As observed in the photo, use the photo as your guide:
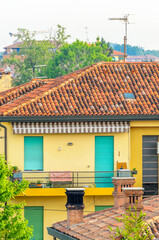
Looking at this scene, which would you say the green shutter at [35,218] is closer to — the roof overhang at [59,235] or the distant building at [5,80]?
the roof overhang at [59,235]

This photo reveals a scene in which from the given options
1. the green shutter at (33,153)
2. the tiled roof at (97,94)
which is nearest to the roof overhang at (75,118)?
the tiled roof at (97,94)

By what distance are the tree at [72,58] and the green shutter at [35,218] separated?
8185 cm

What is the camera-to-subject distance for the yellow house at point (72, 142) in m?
42.0

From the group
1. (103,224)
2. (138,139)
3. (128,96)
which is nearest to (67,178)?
(138,139)

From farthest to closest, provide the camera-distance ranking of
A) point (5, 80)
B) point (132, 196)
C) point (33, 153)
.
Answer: point (5, 80)
point (33, 153)
point (132, 196)

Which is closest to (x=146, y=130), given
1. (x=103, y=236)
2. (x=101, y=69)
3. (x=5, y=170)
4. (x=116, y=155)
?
(x=116, y=155)

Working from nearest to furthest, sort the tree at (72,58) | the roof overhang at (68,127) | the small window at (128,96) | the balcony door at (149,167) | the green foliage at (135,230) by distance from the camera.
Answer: the green foliage at (135,230), the roof overhang at (68,127), the balcony door at (149,167), the small window at (128,96), the tree at (72,58)

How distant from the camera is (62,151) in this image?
42781mm

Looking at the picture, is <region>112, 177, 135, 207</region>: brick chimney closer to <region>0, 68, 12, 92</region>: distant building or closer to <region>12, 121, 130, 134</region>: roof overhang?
<region>12, 121, 130, 134</region>: roof overhang

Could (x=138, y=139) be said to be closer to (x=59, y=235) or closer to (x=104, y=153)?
(x=104, y=153)

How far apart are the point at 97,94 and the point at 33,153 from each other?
4.24 meters

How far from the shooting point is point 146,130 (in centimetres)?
4334

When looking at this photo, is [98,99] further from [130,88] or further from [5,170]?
[5,170]

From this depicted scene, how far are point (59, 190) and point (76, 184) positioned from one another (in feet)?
2.74
